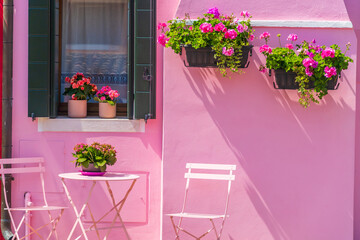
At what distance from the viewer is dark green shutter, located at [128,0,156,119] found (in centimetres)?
707

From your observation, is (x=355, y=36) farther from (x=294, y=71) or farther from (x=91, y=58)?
(x=91, y=58)

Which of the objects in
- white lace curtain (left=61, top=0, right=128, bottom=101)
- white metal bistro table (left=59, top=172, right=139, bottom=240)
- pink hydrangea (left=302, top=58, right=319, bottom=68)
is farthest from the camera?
white lace curtain (left=61, top=0, right=128, bottom=101)

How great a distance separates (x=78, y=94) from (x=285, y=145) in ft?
6.98

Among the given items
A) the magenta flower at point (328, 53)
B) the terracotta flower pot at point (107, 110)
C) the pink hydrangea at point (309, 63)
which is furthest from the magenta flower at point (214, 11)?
the terracotta flower pot at point (107, 110)

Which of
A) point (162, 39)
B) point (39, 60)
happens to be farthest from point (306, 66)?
point (39, 60)

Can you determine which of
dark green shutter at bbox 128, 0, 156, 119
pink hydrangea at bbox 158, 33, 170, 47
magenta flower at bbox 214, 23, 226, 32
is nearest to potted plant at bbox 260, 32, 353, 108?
magenta flower at bbox 214, 23, 226, 32

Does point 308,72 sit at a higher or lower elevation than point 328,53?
lower

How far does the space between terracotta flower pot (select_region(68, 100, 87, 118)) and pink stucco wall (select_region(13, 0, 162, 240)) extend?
210mm

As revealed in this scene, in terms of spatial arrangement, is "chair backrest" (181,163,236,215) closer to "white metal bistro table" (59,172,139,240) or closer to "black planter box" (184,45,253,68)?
"white metal bistro table" (59,172,139,240)

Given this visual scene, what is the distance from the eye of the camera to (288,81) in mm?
6688

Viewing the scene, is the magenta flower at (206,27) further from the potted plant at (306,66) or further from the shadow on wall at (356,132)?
the shadow on wall at (356,132)

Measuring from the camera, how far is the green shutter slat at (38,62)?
7.10m

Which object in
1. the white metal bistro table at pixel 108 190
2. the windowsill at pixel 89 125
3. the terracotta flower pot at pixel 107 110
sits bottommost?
the white metal bistro table at pixel 108 190

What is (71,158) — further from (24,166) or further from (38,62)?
(38,62)
